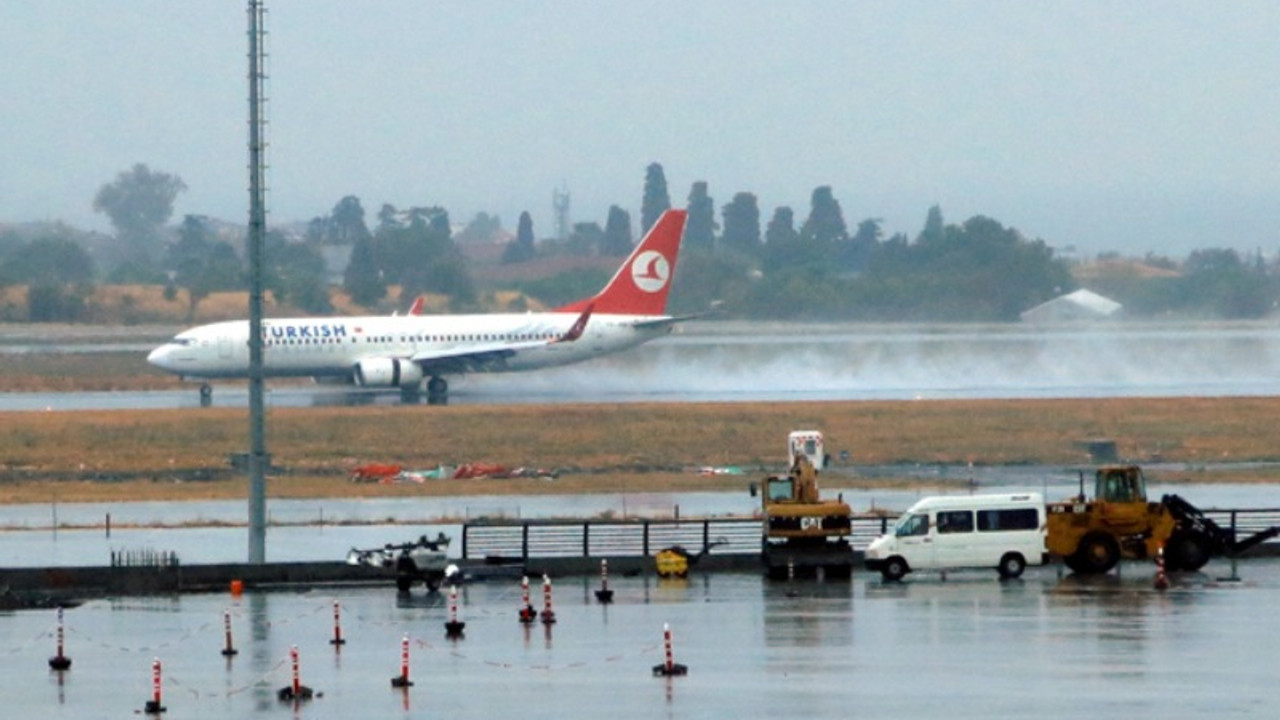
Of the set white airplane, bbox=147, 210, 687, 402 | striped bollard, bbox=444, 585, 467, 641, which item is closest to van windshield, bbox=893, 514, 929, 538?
striped bollard, bbox=444, 585, 467, 641

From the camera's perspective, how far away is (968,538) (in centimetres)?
3541

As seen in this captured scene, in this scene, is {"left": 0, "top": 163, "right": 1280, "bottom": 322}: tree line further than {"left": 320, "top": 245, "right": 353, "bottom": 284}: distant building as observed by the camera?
No

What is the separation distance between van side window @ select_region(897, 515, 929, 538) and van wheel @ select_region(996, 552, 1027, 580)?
134 centimetres

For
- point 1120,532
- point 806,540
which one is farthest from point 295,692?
point 1120,532

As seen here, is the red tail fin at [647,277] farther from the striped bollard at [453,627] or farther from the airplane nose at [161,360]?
the striped bollard at [453,627]

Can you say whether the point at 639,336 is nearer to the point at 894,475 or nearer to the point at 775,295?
the point at 894,475

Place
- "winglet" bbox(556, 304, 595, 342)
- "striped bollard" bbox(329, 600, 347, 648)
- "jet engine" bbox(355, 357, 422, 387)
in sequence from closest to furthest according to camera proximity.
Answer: "striped bollard" bbox(329, 600, 347, 648)
"jet engine" bbox(355, 357, 422, 387)
"winglet" bbox(556, 304, 595, 342)

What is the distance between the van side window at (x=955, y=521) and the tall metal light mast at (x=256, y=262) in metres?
11.6

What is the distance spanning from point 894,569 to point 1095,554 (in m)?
3.33

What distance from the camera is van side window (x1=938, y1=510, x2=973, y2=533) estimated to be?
3538cm

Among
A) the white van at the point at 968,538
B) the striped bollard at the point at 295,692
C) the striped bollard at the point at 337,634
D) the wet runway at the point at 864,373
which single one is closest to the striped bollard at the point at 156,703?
the striped bollard at the point at 295,692

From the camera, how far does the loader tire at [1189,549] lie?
118 feet

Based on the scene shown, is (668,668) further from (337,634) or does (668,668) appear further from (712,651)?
(337,634)

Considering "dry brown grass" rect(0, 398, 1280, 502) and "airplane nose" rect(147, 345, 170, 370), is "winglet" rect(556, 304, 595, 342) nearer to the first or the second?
"dry brown grass" rect(0, 398, 1280, 502)
